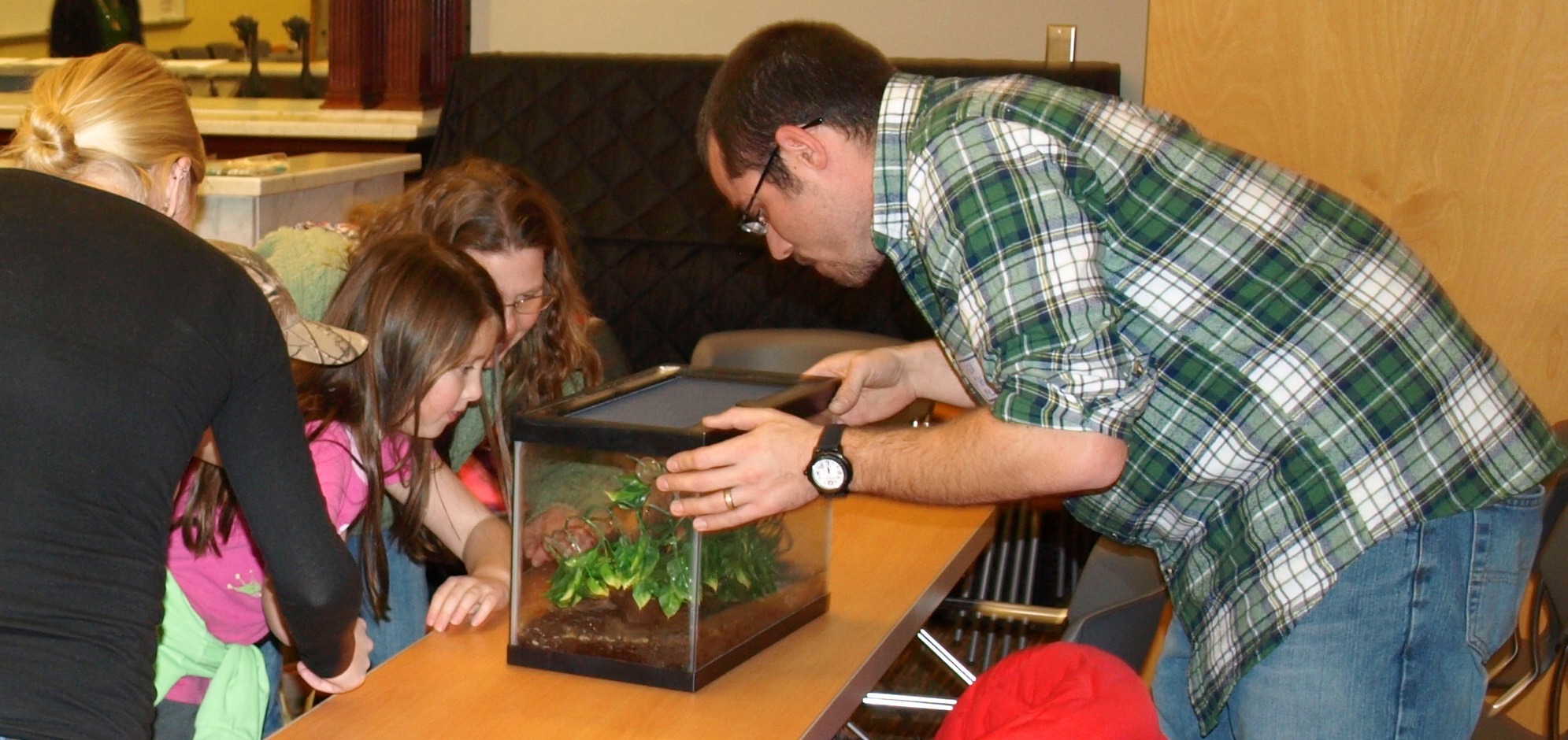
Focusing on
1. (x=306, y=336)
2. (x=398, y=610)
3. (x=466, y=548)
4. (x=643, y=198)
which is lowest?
(x=398, y=610)

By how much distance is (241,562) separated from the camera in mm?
1857

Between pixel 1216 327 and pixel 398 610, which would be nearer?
pixel 1216 327

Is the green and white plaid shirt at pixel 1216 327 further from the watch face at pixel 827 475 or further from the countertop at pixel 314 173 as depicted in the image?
the countertop at pixel 314 173

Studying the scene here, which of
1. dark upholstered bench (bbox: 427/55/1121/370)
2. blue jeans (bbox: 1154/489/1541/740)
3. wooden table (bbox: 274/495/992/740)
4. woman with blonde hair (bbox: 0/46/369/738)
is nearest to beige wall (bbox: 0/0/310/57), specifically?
dark upholstered bench (bbox: 427/55/1121/370)

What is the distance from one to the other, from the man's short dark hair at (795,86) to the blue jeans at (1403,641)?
0.68 meters

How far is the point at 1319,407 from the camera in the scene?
1.42 metres

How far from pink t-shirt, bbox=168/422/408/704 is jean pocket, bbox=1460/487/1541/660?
1290 mm

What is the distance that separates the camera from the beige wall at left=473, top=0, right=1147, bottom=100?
3883 millimetres

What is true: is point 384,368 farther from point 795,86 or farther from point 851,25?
point 851,25

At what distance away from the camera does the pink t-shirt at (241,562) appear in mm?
1826

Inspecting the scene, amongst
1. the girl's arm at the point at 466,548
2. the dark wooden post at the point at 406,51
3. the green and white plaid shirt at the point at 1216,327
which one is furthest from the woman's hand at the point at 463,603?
the dark wooden post at the point at 406,51

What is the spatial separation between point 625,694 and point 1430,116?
161 cm

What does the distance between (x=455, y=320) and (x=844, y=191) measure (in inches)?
24.1

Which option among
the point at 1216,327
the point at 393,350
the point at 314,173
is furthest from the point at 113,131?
the point at 314,173
